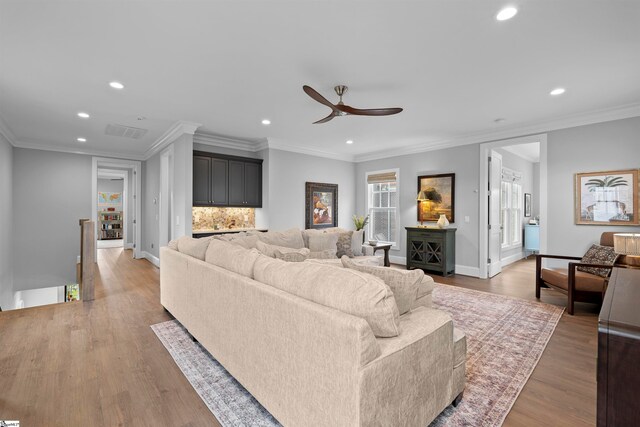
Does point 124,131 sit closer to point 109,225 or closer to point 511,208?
point 109,225

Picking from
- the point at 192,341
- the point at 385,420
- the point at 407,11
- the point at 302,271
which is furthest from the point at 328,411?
the point at 407,11

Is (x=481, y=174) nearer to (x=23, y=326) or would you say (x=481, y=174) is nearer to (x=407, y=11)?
(x=407, y=11)

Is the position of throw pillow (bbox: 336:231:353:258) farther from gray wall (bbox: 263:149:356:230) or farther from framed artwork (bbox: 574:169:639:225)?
framed artwork (bbox: 574:169:639:225)

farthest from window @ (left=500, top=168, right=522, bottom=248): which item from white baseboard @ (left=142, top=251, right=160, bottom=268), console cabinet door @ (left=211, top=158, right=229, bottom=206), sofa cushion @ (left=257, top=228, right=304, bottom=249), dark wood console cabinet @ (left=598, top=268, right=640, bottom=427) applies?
white baseboard @ (left=142, top=251, right=160, bottom=268)

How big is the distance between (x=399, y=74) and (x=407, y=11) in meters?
1.00

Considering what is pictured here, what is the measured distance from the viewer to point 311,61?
2.76 meters

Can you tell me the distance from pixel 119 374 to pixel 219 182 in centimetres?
384

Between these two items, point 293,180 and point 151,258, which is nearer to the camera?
point 293,180

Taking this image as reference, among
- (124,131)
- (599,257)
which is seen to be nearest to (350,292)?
(599,257)

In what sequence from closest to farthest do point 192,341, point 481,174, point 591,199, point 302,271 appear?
point 302,271
point 192,341
point 591,199
point 481,174

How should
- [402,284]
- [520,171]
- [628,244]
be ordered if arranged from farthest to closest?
[520,171] → [628,244] → [402,284]

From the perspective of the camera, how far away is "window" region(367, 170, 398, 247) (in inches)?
277

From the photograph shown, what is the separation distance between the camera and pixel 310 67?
2877 mm

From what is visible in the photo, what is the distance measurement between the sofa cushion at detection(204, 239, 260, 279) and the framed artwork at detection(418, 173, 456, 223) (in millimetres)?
4756
